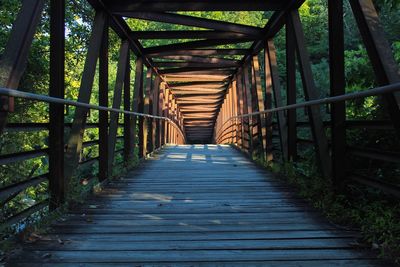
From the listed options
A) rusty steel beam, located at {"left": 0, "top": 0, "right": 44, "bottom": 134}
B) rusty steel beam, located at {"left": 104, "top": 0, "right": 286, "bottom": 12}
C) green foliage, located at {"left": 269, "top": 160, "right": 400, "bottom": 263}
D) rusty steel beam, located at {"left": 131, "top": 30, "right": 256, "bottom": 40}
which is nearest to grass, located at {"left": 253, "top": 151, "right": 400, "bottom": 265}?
green foliage, located at {"left": 269, "top": 160, "right": 400, "bottom": 263}

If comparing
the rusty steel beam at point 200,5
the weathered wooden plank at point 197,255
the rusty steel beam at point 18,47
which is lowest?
the weathered wooden plank at point 197,255

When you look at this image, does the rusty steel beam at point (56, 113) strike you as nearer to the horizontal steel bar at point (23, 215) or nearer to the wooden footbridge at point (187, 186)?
the wooden footbridge at point (187, 186)

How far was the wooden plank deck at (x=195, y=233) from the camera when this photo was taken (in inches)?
96.3

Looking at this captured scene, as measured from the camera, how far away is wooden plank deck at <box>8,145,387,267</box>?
2.45 m

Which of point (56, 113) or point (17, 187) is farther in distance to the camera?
point (56, 113)

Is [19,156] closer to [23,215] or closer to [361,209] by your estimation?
[23,215]

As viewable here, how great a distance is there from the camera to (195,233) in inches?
117

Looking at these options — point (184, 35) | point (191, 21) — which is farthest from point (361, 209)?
point (184, 35)

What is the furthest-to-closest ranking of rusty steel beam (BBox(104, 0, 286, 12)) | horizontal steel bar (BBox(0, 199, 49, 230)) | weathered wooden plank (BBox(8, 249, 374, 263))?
rusty steel beam (BBox(104, 0, 286, 12)) → horizontal steel bar (BBox(0, 199, 49, 230)) → weathered wooden plank (BBox(8, 249, 374, 263))

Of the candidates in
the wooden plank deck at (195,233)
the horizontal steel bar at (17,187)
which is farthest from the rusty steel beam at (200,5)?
the horizontal steel bar at (17,187)

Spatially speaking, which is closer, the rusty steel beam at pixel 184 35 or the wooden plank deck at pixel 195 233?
the wooden plank deck at pixel 195 233

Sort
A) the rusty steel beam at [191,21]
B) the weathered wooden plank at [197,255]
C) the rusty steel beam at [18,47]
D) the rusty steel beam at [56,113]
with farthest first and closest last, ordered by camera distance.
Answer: the rusty steel beam at [191,21] < the rusty steel beam at [56,113] < the rusty steel beam at [18,47] < the weathered wooden plank at [197,255]

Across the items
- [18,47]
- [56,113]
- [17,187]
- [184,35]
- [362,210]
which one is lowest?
[362,210]

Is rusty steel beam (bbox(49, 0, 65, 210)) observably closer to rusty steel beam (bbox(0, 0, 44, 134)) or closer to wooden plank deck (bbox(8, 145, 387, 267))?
wooden plank deck (bbox(8, 145, 387, 267))
